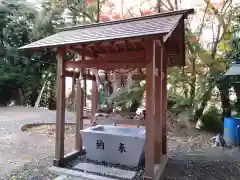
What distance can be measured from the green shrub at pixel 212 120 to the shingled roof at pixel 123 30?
4.27 metres

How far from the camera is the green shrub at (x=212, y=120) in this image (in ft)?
22.2

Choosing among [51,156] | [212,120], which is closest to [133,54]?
[51,156]

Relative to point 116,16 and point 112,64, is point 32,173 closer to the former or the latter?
point 112,64

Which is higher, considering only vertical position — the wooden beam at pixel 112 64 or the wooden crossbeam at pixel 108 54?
the wooden crossbeam at pixel 108 54

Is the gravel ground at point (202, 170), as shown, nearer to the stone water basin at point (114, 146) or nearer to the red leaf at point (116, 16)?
the stone water basin at point (114, 146)

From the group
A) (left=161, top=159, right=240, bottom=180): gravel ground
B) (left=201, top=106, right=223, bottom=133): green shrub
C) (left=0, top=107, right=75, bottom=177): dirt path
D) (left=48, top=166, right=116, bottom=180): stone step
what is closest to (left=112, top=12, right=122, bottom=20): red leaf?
(left=201, top=106, right=223, bottom=133): green shrub

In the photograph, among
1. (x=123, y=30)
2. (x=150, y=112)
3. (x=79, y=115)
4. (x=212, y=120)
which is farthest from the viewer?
(x=212, y=120)

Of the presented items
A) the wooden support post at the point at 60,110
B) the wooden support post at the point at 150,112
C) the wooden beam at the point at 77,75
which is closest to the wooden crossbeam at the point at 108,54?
the wooden beam at the point at 77,75

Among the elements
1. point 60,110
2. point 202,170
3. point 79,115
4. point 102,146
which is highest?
point 60,110

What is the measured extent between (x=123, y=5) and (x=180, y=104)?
4475 millimetres

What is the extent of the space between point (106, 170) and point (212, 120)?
179 inches

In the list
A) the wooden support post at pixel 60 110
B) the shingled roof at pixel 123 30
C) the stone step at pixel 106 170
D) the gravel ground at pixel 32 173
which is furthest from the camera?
the wooden support post at pixel 60 110

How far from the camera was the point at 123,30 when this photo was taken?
3119 millimetres

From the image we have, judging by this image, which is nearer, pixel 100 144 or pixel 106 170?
pixel 106 170
